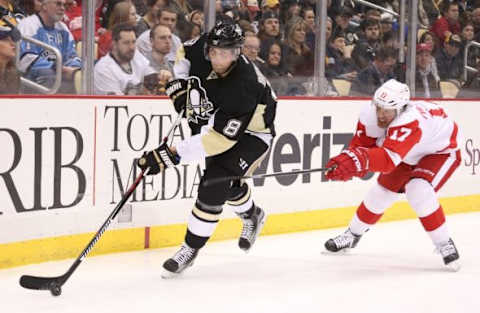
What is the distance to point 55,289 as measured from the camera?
3.52 m

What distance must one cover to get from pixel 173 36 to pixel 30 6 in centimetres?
100

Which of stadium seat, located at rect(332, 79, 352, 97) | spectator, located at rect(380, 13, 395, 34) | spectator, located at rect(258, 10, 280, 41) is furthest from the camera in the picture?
spectator, located at rect(380, 13, 395, 34)

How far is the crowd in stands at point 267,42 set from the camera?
4.29 m

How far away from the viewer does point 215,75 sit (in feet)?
12.5

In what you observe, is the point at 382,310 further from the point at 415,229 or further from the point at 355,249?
the point at 415,229

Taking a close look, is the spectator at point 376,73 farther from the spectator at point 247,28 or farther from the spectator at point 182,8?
the spectator at point 182,8

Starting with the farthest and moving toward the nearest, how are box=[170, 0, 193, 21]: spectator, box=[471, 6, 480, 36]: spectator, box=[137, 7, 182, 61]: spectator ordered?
box=[471, 6, 480, 36]: spectator
box=[170, 0, 193, 21]: spectator
box=[137, 7, 182, 61]: spectator

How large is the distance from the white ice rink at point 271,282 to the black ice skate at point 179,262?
4cm

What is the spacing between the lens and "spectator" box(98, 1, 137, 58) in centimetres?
458

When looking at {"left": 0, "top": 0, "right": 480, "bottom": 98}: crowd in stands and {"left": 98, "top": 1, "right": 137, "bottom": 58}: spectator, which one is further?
{"left": 98, "top": 1, "right": 137, "bottom": 58}: spectator

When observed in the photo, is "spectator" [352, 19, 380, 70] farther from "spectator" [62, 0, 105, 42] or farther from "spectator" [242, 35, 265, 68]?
"spectator" [62, 0, 105, 42]

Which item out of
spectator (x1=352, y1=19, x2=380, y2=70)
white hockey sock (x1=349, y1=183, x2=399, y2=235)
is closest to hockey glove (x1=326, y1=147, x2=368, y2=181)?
white hockey sock (x1=349, y1=183, x2=399, y2=235)

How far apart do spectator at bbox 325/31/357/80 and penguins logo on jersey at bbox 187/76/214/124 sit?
204 cm

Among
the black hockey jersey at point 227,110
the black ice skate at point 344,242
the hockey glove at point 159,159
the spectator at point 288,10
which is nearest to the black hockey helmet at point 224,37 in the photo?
the black hockey jersey at point 227,110
